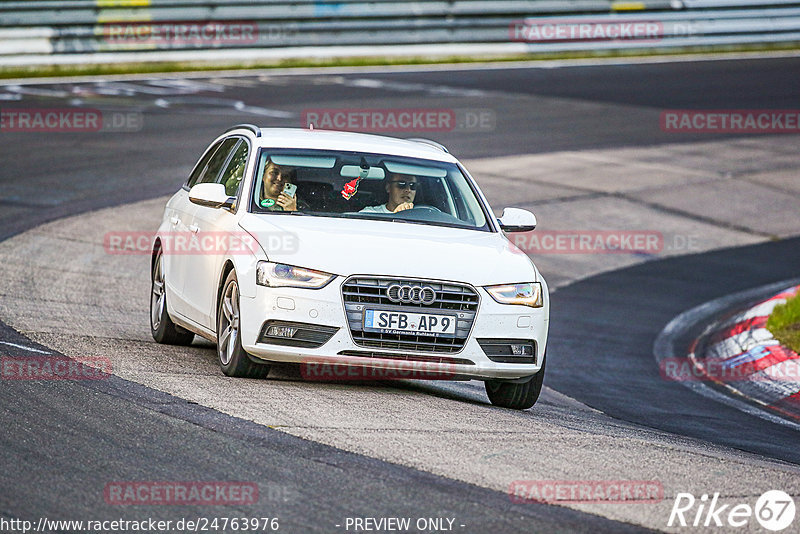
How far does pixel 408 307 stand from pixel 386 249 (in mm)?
402

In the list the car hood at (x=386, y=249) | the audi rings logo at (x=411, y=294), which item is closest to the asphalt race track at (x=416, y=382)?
the audi rings logo at (x=411, y=294)

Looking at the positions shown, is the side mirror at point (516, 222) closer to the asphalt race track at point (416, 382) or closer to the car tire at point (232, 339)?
the asphalt race track at point (416, 382)

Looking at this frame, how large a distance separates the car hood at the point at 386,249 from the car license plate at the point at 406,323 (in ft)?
Answer: 0.79

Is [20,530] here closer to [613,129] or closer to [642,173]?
[642,173]

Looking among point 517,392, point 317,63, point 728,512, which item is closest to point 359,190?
point 517,392

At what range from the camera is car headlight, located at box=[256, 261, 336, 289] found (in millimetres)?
8070

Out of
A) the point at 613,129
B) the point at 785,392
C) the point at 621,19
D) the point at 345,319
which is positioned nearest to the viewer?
the point at 345,319

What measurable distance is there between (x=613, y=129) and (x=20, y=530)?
833 inches

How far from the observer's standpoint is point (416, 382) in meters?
9.74

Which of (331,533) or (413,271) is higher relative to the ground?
(413,271)

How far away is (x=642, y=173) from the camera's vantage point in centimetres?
2183

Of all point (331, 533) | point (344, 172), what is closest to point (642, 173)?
point (344, 172)

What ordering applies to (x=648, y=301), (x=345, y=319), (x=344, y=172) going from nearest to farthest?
1. (x=345, y=319)
2. (x=344, y=172)
3. (x=648, y=301)

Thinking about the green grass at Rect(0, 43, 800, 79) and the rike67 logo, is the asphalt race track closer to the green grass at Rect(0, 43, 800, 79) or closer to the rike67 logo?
the rike67 logo
